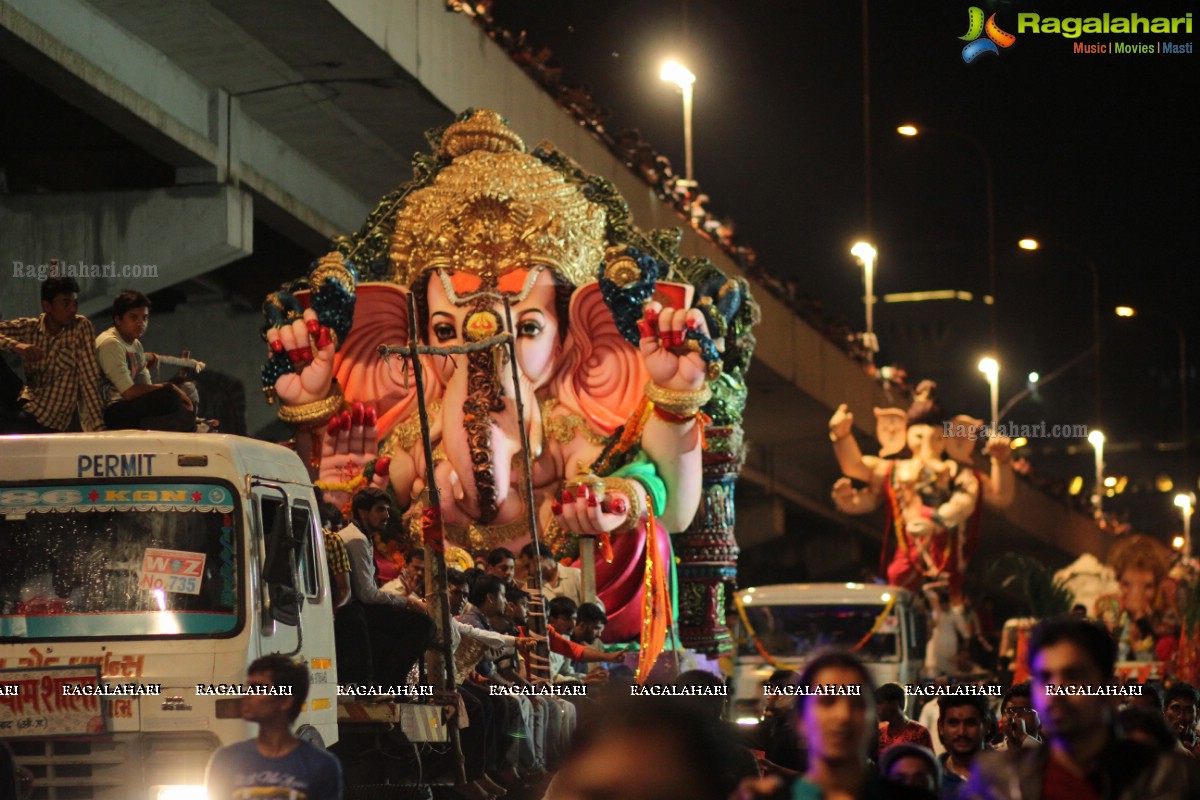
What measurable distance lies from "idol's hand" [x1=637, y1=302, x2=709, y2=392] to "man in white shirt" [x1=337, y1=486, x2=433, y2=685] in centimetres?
499

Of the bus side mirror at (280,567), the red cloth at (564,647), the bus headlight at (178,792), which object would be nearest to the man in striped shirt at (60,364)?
the bus side mirror at (280,567)

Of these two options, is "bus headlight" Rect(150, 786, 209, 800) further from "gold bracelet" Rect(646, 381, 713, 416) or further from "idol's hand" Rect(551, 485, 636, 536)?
"gold bracelet" Rect(646, 381, 713, 416)

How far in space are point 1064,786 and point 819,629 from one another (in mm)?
16290

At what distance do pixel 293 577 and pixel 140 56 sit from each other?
309 inches

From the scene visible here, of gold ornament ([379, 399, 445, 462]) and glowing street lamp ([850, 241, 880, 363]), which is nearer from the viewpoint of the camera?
gold ornament ([379, 399, 445, 462])

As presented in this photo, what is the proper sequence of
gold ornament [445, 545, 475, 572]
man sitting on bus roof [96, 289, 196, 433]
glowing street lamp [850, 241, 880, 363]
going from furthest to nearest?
glowing street lamp [850, 241, 880, 363]
gold ornament [445, 545, 475, 572]
man sitting on bus roof [96, 289, 196, 433]

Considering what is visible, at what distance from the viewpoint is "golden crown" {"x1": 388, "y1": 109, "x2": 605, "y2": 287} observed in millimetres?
18453

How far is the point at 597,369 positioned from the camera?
18.6 metres

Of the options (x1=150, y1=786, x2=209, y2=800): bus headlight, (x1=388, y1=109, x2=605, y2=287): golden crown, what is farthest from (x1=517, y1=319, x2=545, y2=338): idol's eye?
(x1=150, y1=786, x2=209, y2=800): bus headlight

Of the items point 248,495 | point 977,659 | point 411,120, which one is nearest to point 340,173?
point 411,120

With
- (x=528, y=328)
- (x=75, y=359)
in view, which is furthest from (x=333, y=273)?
(x=75, y=359)

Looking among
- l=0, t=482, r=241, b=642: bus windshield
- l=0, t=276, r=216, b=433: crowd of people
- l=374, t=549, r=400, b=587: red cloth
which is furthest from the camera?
l=374, t=549, r=400, b=587: red cloth

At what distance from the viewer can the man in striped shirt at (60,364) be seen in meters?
13.0

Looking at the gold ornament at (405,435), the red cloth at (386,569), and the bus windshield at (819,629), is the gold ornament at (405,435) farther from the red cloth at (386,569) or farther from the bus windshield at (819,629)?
the bus windshield at (819,629)
